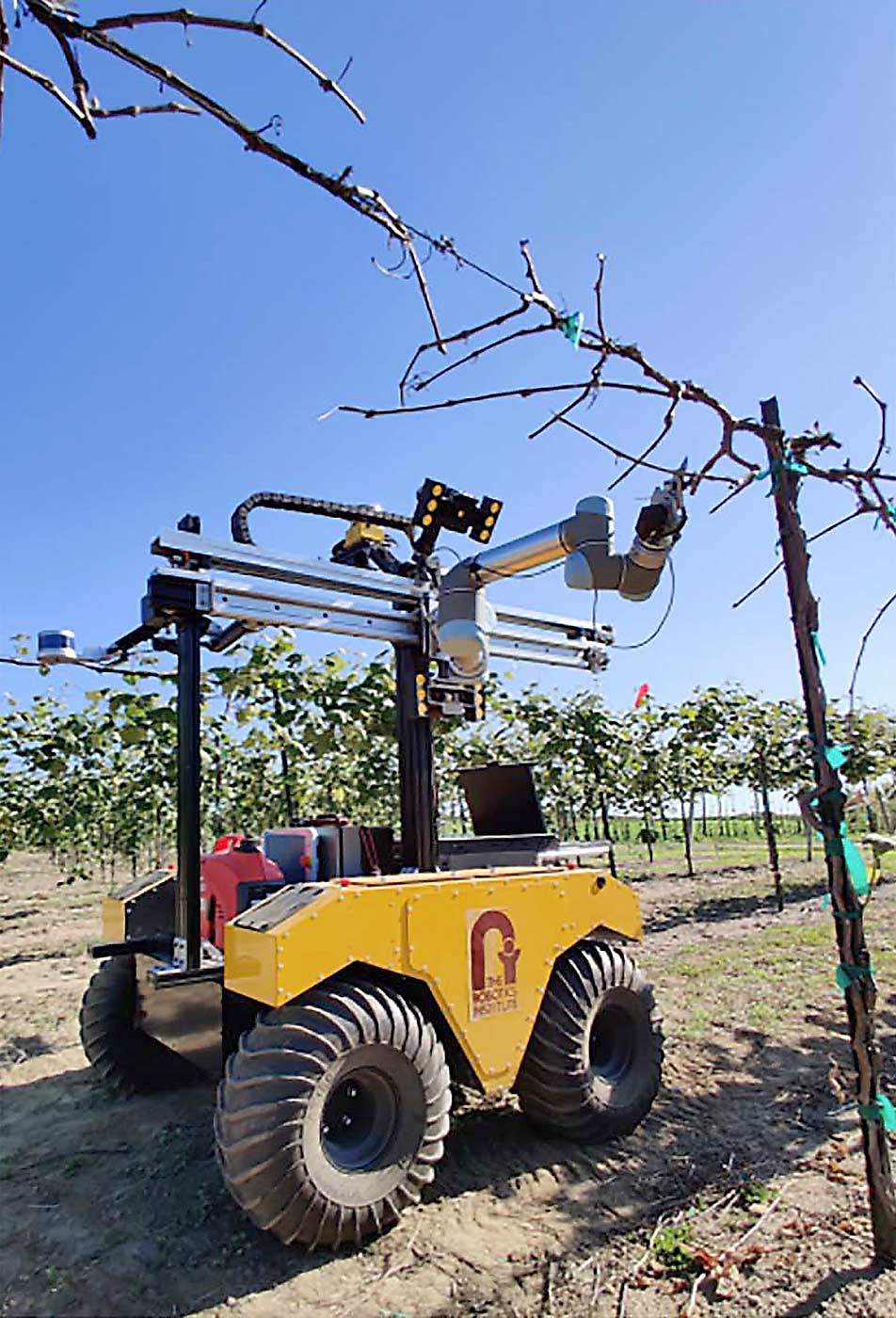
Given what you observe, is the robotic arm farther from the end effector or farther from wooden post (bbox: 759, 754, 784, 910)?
wooden post (bbox: 759, 754, 784, 910)

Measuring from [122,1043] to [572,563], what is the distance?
4.08m

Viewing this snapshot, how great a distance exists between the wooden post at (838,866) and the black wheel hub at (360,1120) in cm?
190

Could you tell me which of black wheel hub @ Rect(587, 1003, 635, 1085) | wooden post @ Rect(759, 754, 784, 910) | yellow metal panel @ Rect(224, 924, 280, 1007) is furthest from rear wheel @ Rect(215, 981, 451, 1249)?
wooden post @ Rect(759, 754, 784, 910)

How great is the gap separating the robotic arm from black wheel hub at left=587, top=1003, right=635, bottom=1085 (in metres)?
2.06

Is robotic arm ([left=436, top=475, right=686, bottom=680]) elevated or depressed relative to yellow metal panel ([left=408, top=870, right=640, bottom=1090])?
elevated

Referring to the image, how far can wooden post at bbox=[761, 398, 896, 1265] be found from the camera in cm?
320

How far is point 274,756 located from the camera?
12102 mm

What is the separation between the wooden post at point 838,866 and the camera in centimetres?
320

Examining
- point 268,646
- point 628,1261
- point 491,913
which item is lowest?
point 628,1261

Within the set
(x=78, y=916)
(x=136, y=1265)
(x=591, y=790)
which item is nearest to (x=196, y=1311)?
(x=136, y=1265)

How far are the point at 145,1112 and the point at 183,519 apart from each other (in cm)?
347

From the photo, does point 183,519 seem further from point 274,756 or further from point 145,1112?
point 274,756

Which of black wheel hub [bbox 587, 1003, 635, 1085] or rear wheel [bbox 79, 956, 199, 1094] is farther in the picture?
rear wheel [bbox 79, 956, 199, 1094]

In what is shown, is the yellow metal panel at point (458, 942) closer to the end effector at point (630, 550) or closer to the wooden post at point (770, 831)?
the end effector at point (630, 550)
